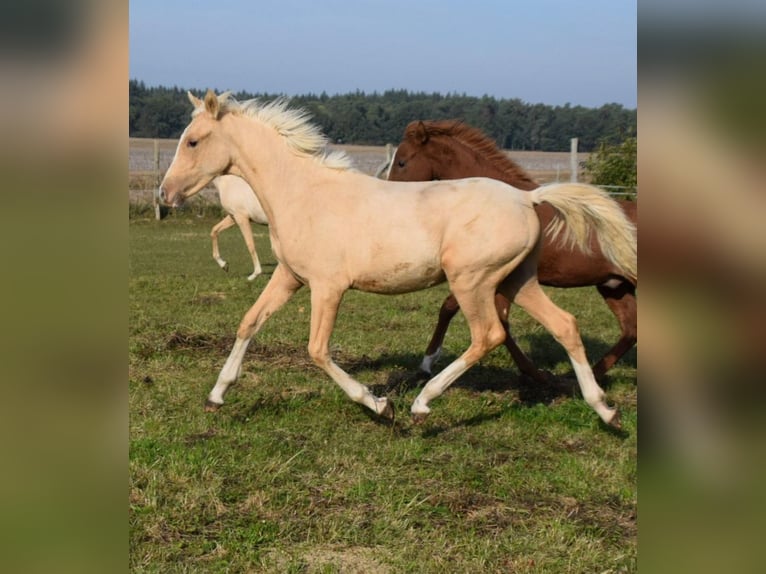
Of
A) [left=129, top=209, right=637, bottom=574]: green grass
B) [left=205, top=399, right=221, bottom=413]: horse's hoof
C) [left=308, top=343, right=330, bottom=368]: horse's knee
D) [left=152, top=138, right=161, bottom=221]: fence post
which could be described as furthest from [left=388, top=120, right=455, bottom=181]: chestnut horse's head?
[left=152, top=138, right=161, bottom=221]: fence post

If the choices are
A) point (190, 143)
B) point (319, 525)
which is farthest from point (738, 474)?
point (190, 143)

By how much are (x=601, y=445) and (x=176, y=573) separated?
2735mm

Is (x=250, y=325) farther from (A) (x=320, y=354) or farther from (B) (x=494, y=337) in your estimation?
(B) (x=494, y=337)

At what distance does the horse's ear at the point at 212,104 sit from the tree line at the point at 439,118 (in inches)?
1103

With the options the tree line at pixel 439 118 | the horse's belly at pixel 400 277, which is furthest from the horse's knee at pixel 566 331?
the tree line at pixel 439 118

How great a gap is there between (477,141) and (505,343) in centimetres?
172

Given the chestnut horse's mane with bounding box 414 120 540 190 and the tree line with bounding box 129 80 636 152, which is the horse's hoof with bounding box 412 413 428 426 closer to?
the chestnut horse's mane with bounding box 414 120 540 190

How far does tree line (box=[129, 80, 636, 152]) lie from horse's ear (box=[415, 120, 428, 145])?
26.7 metres

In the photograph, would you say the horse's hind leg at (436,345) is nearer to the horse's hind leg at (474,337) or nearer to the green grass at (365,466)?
the green grass at (365,466)

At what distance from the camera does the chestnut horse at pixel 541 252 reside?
19.8ft

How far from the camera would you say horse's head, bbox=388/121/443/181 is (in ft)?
22.4

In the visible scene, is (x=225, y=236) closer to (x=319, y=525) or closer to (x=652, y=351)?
(x=319, y=525)

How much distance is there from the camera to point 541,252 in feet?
19.7

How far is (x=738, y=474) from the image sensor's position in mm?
702
